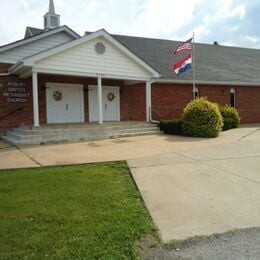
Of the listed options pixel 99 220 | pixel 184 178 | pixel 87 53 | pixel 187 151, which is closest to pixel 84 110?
pixel 87 53

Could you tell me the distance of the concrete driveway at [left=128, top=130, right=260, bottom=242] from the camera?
4.93m

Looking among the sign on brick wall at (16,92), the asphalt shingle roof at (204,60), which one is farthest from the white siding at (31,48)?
the asphalt shingle roof at (204,60)

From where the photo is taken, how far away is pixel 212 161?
29.6 feet

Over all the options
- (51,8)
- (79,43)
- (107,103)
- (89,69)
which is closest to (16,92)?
(89,69)

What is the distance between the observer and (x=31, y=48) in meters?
17.5

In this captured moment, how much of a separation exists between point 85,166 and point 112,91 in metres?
12.0

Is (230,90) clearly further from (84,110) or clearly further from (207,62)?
(84,110)

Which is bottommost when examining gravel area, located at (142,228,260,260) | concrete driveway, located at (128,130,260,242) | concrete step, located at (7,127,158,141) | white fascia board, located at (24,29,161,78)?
gravel area, located at (142,228,260,260)

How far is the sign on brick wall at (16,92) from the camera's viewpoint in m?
16.5

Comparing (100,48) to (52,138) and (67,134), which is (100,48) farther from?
(52,138)

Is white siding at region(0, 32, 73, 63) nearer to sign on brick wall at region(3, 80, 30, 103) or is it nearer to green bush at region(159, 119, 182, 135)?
sign on brick wall at region(3, 80, 30, 103)

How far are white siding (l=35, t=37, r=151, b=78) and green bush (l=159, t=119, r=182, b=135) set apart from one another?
121 inches

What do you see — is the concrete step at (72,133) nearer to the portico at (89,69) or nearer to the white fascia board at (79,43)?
the portico at (89,69)

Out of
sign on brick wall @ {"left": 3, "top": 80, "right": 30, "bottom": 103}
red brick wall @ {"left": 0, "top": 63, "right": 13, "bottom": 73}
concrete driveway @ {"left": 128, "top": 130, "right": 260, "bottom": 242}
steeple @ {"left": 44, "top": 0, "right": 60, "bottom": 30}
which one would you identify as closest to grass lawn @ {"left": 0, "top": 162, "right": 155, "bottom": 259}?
concrete driveway @ {"left": 128, "top": 130, "right": 260, "bottom": 242}
